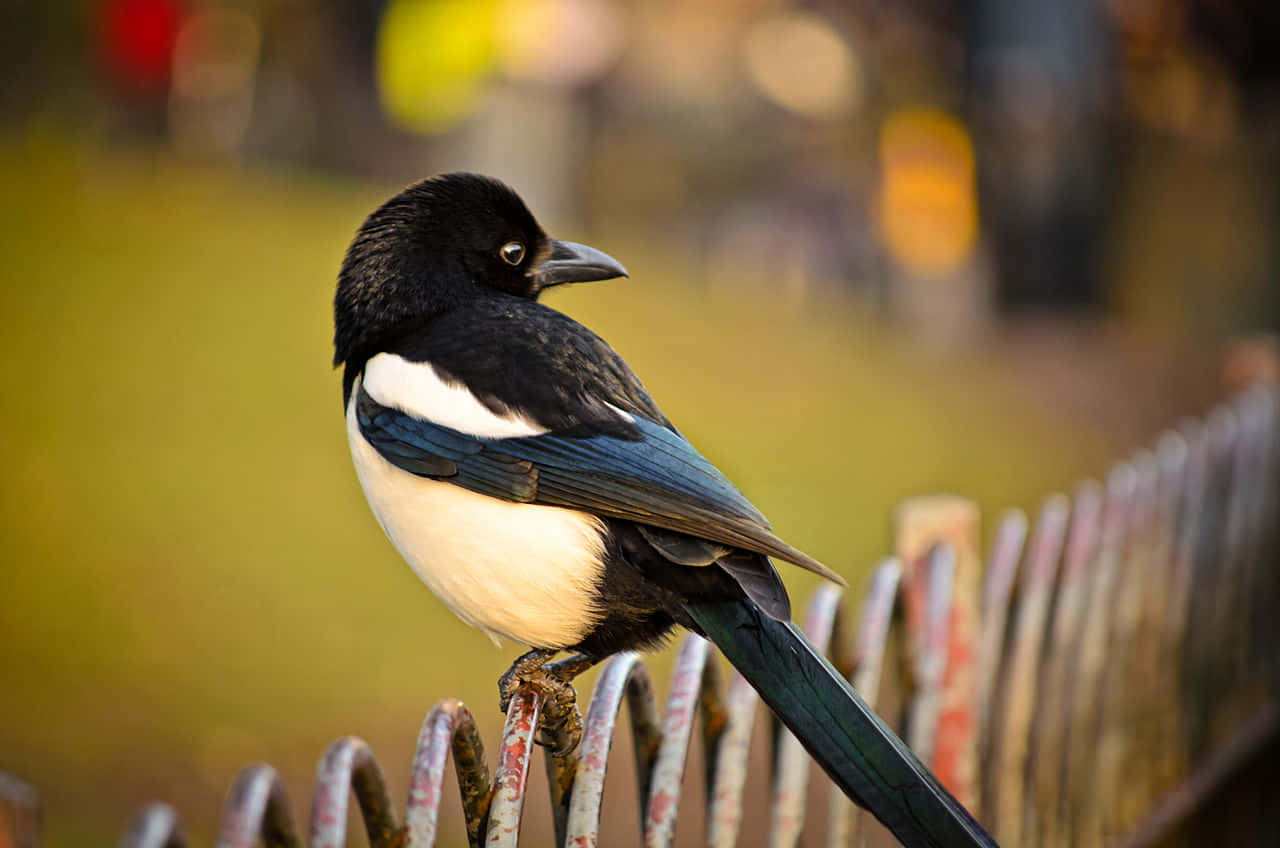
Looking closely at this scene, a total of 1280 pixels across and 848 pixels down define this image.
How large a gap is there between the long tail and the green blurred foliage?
2525mm

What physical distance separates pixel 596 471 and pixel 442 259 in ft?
1.37

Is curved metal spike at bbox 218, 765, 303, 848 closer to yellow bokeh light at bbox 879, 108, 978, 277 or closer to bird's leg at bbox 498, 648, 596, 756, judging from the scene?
bird's leg at bbox 498, 648, 596, 756

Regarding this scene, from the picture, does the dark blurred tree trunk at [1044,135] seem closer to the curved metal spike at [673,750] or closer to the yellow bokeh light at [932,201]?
the yellow bokeh light at [932,201]

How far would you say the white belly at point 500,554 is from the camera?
4.95ft

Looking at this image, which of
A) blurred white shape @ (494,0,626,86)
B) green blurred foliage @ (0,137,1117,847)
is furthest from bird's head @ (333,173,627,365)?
blurred white shape @ (494,0,626,86)

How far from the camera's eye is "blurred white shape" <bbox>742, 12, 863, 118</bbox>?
1160 cm

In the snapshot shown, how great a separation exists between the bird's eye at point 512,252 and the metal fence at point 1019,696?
60 cm

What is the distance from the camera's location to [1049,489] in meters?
6.71

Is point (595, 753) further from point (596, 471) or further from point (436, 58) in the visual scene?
point (436, 58)

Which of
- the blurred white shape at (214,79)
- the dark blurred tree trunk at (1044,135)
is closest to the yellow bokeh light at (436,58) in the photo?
the dark blurred tree trunk at (1044,135)

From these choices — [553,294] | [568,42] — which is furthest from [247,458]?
[568,42]

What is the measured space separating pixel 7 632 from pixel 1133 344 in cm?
794

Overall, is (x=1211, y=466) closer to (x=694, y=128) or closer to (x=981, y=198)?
(x=981, y=198)

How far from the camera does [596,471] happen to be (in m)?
1.50
